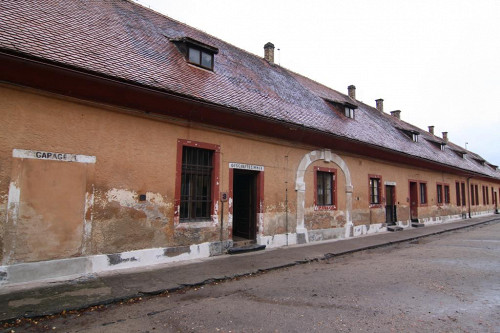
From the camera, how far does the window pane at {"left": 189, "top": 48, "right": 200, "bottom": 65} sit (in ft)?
32.5

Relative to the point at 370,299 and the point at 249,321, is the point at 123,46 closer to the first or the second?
the point at 249,321

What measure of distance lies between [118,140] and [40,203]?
77.9 inches

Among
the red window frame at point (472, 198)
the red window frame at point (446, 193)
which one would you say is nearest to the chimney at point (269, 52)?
the red window frame at point (446, 193)

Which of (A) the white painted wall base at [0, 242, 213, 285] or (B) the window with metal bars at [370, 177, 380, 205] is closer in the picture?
(A) the white painted wall base at [0, 242, 213, 285]

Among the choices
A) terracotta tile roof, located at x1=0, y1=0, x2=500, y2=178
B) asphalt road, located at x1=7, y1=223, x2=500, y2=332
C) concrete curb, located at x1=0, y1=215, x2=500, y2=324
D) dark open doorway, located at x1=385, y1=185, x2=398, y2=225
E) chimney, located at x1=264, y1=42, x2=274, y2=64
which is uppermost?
chimney, located at x1=264, y1=42, x2=274, y2=64

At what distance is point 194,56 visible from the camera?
9984 mm

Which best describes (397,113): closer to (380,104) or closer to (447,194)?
(380,104)

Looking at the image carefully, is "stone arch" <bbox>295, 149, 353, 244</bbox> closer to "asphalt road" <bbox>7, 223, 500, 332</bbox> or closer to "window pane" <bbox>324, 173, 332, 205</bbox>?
"window pane" <bbox>324, 173, 332, 205</bbox>

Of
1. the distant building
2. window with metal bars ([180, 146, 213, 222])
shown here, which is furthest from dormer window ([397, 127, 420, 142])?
window with metal bars ([180, 146, 213, 222])

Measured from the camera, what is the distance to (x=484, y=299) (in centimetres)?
518

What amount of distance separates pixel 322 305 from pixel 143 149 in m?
5.15

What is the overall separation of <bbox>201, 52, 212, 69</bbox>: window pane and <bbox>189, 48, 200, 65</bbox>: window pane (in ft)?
0.53

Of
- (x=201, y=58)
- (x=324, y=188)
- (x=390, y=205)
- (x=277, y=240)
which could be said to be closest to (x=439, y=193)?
(x=390, y=205)

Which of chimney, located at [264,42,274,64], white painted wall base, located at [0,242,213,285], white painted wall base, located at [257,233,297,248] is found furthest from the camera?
chimney, located at [264,42,274,64]
